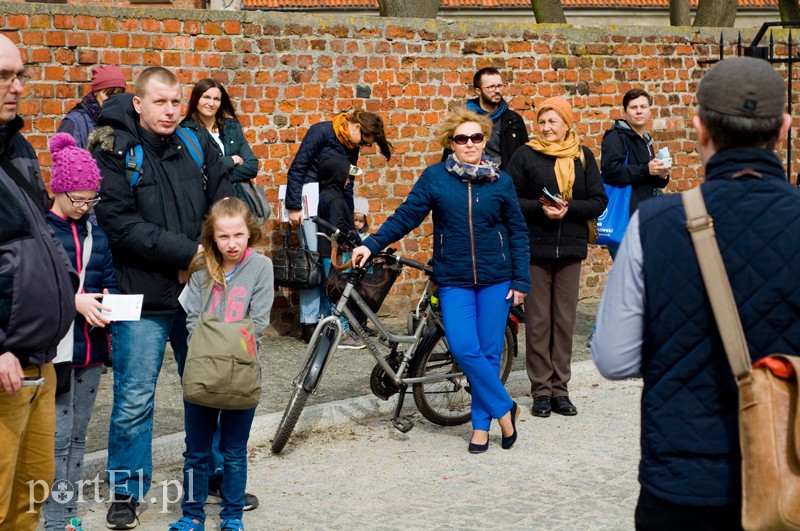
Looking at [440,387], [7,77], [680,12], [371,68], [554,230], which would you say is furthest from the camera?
[680,12]

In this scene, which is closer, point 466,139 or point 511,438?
point 466,139

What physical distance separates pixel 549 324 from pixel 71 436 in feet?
12.0

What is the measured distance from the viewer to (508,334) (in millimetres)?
8039

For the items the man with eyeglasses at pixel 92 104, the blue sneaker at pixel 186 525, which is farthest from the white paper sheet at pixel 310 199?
the blue sneaker at pixel 186 525

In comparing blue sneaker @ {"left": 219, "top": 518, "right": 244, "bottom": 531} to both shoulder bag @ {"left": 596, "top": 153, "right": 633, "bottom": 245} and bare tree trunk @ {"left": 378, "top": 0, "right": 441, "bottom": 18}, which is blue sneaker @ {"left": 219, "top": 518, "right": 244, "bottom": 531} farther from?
bare tree trunk @ {"left": 378, "top": 0, "right": 441, "bottom": 18}

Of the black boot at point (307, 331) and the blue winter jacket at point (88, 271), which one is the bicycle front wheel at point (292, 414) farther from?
the black boot at point (307, 331)

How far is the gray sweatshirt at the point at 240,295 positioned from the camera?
5410mm

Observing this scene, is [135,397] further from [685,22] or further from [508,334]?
[685,22]

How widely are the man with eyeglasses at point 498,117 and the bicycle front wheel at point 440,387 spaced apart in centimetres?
267

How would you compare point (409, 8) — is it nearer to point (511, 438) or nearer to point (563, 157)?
point (563, 157)

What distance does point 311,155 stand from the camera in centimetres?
965

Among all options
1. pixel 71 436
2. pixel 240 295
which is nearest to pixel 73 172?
pixel 240 295

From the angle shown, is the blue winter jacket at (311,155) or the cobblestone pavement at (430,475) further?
the blue winter jacket at (311,155)

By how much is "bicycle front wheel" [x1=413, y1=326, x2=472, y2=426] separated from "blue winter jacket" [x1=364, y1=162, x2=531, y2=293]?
2.07 ft
